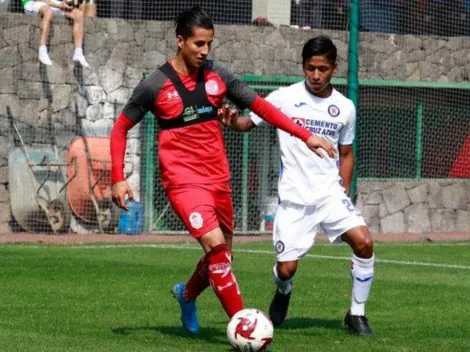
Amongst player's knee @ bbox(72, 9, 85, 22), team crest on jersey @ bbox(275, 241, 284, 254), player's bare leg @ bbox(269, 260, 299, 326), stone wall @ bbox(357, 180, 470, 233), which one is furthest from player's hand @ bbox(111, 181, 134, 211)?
stone wall @ bbox(357, 180, 470, 233)

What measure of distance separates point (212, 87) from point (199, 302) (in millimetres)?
2997

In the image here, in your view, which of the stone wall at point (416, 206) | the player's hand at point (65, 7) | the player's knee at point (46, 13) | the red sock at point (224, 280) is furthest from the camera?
the stone wall at point (416, 206)

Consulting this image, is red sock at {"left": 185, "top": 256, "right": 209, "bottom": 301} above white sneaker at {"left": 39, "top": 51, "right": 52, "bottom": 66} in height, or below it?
below

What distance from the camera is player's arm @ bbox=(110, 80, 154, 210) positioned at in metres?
8.36

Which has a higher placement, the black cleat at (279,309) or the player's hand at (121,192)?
the player's hand at (121,192)

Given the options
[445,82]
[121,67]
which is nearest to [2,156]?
[121,67]

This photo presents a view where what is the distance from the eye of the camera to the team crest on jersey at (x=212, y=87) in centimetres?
855

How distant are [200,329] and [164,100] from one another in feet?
5.68

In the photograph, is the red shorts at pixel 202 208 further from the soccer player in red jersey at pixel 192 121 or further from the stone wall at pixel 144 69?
the stone wall at pixel 144 69

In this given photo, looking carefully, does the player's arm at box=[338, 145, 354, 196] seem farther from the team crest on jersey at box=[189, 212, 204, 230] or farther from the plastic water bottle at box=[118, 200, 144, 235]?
the plastic water bottle at box=[118, 200, 144, 235]

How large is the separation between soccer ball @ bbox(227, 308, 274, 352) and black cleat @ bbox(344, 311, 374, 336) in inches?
52.8

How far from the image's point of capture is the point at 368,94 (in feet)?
70.2

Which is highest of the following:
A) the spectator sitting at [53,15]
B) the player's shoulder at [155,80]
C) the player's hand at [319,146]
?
the spectator sitting at [53,15]

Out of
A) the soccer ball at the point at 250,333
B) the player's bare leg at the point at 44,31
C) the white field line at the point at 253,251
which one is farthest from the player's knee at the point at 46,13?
the soccer ball at the point at 250,333
